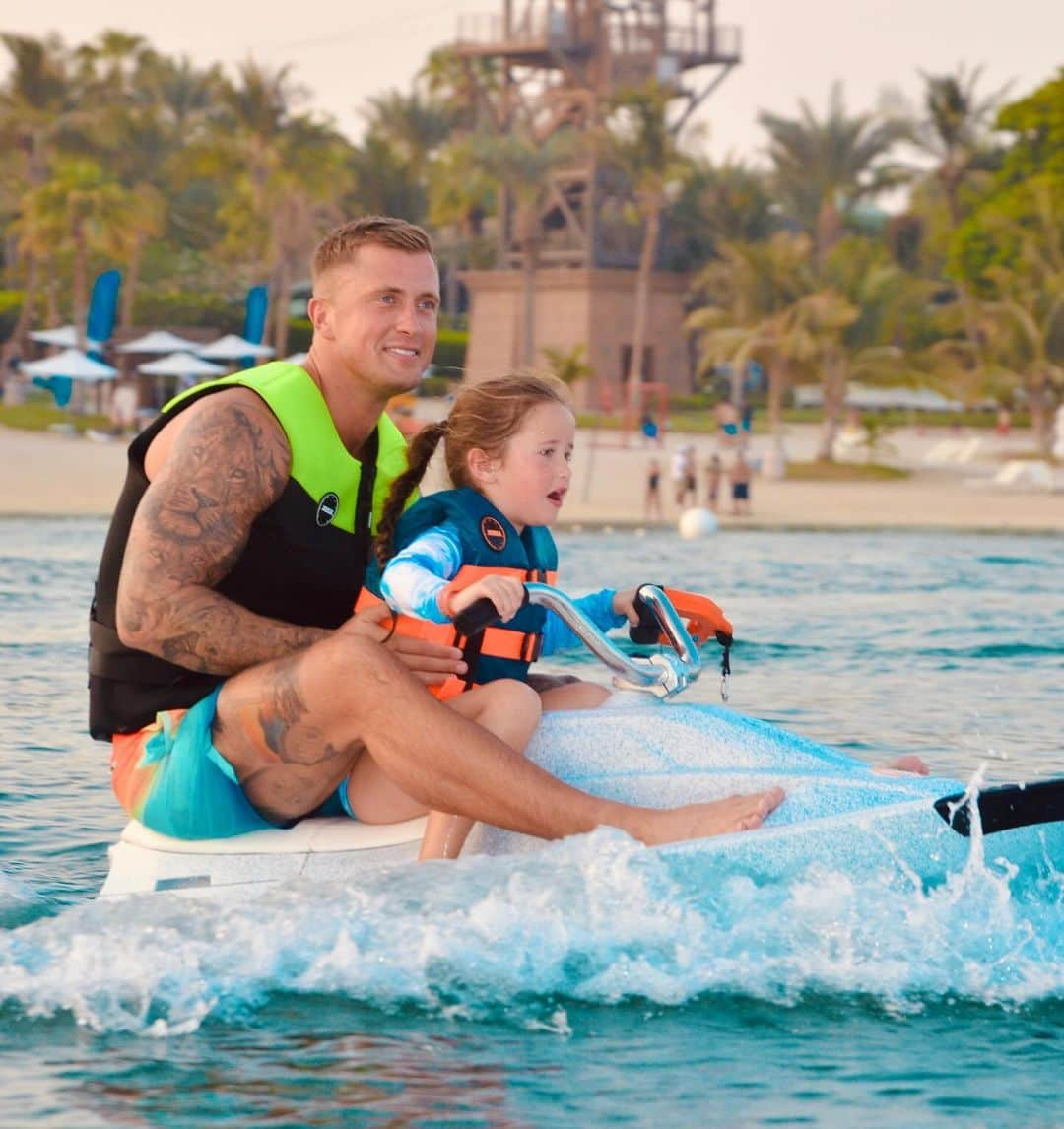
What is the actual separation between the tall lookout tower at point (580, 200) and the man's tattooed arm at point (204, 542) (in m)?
50.0

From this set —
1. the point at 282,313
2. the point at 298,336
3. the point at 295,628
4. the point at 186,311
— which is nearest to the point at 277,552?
the point at 295,628

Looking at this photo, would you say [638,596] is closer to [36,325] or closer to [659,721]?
[659,721]

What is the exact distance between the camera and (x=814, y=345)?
129 feet

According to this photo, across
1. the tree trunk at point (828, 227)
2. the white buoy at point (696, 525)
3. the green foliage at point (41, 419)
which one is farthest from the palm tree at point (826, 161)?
the white buoy at point (696, 525)

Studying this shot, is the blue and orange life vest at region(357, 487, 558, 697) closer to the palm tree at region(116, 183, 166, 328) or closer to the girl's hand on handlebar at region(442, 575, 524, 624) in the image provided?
the girl's hand on handlebar at region(442, 575, 524, 624)

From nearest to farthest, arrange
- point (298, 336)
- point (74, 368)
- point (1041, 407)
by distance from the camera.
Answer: point (1041, 407)
point (74, 368)
point (298, 336)

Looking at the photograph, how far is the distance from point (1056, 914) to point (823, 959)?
0.53 meters

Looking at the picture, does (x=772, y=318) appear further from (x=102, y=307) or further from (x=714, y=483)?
(x=102, y=307)

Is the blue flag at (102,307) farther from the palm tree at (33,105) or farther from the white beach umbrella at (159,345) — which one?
the palm tree at (33,105)

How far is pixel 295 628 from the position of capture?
15.0 ft

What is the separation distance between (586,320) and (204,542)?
53.0m

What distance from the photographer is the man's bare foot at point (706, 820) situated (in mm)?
4555

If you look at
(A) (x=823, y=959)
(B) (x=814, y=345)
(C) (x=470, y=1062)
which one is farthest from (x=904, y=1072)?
(B) (x=814, y=345)

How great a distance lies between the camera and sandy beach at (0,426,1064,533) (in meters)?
30.2
